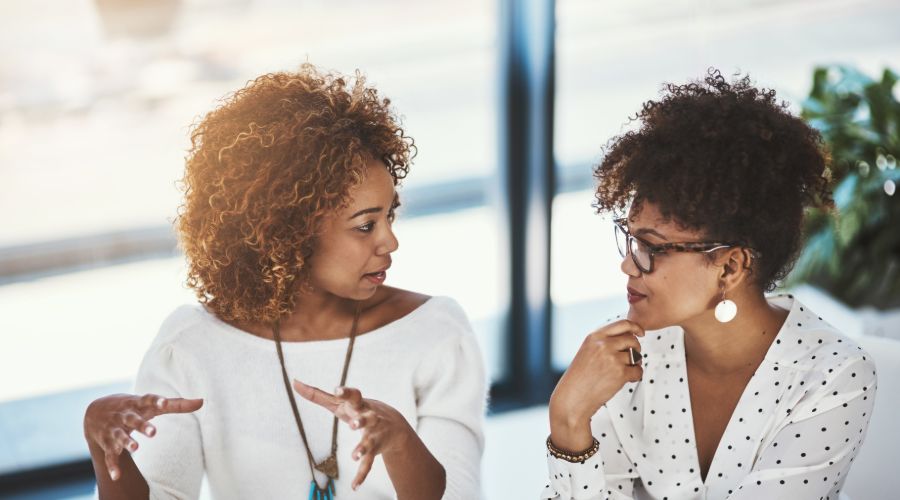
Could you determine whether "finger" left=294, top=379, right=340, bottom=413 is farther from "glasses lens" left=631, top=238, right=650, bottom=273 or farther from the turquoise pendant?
"glasses lens" left=631, top=238, right=650, bottom=273

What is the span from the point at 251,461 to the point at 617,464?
2.44 ft

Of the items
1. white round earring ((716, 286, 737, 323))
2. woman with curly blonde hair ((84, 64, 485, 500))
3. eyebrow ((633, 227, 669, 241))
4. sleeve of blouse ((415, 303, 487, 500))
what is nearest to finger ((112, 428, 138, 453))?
woman with curly blonde hair ((84, 64, 485, 500))

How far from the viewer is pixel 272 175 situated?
198cm

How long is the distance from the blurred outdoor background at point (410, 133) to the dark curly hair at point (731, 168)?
4.81ft

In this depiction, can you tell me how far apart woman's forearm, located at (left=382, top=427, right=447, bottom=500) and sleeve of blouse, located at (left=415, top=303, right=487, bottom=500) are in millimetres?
128

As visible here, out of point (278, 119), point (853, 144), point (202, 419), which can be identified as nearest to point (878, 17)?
point (853, 144)

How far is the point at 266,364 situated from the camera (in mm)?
2145

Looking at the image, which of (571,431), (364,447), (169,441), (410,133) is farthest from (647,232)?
(410,133)

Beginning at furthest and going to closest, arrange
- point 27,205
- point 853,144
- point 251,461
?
1. point 853,144
2. point 27,205
3. point 251,461

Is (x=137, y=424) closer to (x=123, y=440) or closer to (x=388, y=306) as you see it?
(x=123, y=440)

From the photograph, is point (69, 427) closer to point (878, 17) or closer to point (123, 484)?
point (123, 484)

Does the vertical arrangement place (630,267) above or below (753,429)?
above

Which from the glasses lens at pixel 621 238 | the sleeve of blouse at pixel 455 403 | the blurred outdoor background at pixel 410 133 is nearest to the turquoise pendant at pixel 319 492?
the sleeve of blouse at pixel 455 403

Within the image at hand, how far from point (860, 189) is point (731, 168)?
179cm
